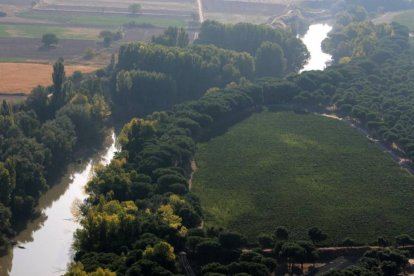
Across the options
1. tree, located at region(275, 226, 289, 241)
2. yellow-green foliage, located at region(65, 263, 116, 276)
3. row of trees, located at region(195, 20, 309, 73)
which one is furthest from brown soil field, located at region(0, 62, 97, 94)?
yellow-green foliage, located at region(65, 263, 116, 276)

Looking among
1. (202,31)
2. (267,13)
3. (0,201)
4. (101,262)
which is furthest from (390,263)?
(267,13)

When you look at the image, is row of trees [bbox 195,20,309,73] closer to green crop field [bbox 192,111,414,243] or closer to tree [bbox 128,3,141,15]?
tree [bbox 128,3,141,15]

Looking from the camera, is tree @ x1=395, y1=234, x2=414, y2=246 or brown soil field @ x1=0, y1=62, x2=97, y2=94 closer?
tree @ x1=395, y1=234, x2=414, y2=246

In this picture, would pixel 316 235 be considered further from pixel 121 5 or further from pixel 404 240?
pixel 121 5

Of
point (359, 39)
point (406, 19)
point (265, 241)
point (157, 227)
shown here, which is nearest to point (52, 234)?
point (157, 227)

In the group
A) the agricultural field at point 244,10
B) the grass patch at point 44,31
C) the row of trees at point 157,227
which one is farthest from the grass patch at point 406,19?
the row of trees at point 157,227

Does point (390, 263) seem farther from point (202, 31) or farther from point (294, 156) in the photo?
point (202, 31)
